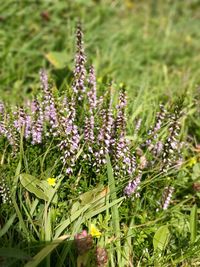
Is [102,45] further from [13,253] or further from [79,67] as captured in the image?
[13,253]

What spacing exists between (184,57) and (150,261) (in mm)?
3223

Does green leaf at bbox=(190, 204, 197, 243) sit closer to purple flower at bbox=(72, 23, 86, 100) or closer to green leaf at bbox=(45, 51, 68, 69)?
purple flower at bbox=(72, 23, 86, 100)

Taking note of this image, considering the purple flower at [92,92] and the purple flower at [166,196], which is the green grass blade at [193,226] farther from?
the purple flower at [92,92]

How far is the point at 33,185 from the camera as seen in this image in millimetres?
2449

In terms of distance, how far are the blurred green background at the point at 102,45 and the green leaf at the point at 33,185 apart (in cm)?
143

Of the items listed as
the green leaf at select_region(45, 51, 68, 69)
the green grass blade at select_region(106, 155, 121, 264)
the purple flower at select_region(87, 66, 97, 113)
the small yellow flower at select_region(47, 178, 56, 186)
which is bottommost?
the green grass blade at select_region(106, 155, 121, 264)

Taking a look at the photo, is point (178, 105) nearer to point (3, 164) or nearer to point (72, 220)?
point (72, 220)

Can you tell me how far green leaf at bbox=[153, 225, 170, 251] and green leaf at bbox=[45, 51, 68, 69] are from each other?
2108 millimetres

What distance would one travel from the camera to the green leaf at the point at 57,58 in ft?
13.8

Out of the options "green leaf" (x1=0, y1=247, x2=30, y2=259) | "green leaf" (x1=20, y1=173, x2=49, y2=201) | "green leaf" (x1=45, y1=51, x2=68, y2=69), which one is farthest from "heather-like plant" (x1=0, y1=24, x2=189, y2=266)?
"green leaf" (x1=45, y1=51, x2=68, y2=69)

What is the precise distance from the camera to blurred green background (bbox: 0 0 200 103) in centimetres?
415

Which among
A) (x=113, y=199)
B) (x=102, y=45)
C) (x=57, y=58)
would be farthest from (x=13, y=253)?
(x=102, y=45)

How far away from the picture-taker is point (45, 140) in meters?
2.75

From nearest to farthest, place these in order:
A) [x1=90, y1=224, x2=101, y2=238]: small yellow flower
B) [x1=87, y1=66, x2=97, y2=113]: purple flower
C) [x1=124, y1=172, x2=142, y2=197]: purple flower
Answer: [x1=90, y1=224, x2=101, y2=238]: small yellow flower
[x1=124, y1=172, x2=142, y2=197]: purple flower
[x1=87, y1=66, x2=97, y2=113]: purple flower
